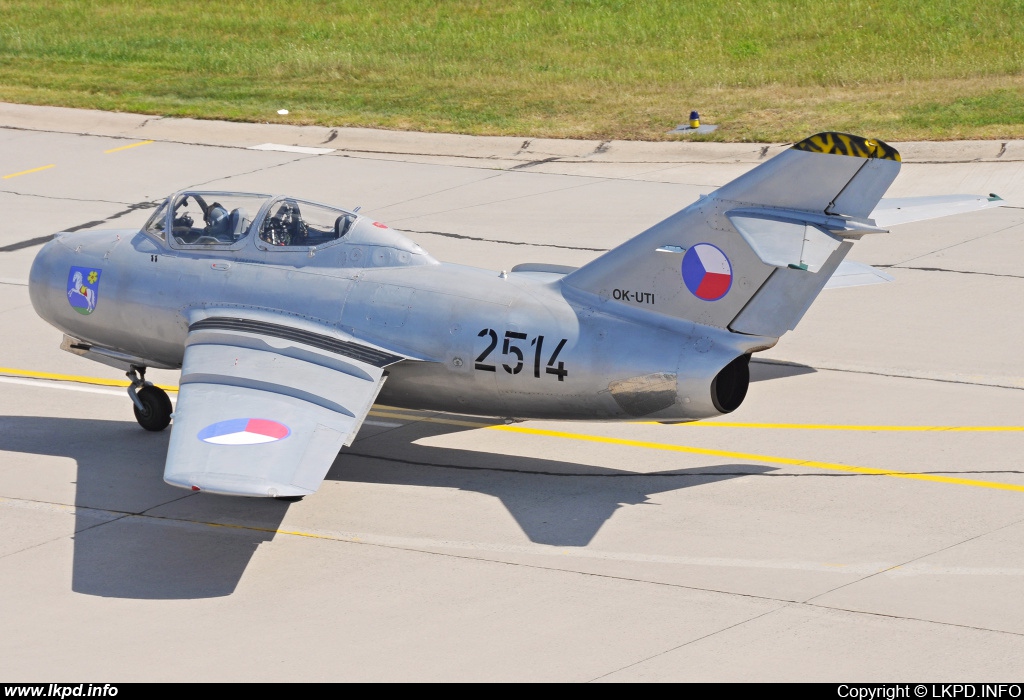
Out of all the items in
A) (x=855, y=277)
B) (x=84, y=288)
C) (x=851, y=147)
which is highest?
(x=851, y=147)

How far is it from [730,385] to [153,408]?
6.45m

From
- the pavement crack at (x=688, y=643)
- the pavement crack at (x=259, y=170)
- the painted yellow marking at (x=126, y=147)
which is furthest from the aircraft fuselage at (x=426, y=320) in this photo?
the painted yellow marking at (x=126, y=147)

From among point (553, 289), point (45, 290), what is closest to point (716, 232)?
point (553, 289)

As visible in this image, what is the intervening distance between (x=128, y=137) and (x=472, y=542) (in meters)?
19.8

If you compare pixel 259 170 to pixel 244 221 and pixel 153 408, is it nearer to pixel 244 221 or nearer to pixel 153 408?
pixel 153 408

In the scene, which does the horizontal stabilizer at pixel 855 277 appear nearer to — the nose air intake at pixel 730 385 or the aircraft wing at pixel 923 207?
the aircraft wing at pixel 923 207

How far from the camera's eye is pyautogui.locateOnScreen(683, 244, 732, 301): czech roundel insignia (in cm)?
1238

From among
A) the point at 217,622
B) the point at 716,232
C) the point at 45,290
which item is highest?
the point at 716,232

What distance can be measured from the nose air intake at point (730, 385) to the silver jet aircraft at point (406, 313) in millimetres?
19

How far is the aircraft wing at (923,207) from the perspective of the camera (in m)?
14.8

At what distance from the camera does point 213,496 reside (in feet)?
43.0

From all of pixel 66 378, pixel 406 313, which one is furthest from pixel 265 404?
pixel 66 378

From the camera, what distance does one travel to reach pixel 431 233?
21.7m

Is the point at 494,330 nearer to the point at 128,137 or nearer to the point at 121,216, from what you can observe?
the point at 121,216
